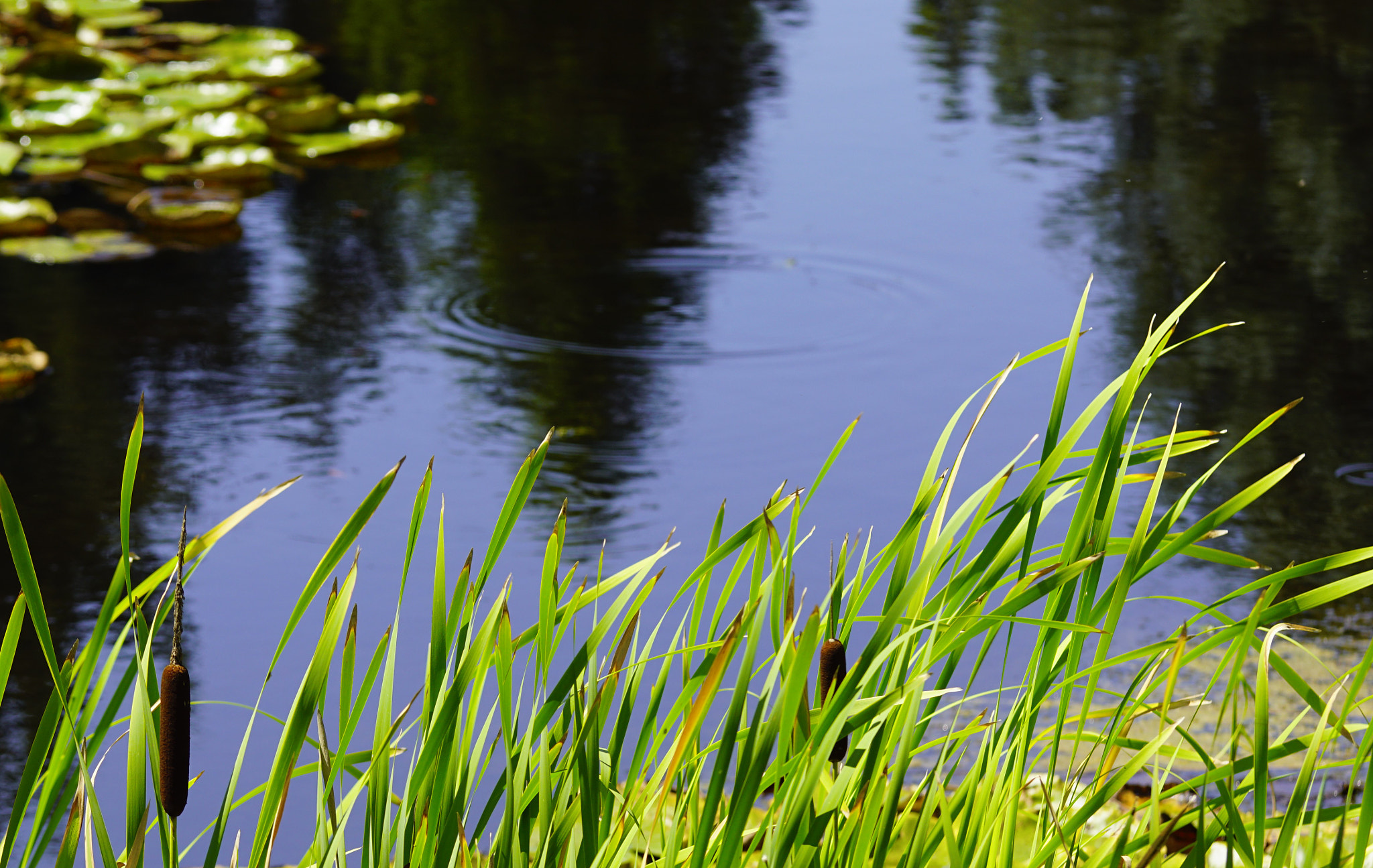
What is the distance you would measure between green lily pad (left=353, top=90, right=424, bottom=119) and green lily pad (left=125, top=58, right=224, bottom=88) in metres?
0.94

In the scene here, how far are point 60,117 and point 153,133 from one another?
37 centimetres

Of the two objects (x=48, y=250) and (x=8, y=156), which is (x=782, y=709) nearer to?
(x=48, y=250)

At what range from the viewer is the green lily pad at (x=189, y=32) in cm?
714

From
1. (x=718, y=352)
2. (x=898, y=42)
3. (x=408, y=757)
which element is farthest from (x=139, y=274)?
(x=898, y=42)

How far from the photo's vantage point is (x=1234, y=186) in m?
5.17

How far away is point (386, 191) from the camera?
210 inches

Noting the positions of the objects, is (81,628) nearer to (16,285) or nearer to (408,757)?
(408,757)

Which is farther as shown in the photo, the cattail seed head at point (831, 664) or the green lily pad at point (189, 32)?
the green lily pad at point (189, 32)

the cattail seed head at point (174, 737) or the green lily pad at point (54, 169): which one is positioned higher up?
the cattail seed head at point (174, 737)

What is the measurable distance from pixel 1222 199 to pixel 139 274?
387 cm

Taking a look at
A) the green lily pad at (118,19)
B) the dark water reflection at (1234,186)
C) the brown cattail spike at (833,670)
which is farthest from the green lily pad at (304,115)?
the brown cattail spike at (833,670)

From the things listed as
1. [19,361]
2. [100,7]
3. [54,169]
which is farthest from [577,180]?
[100,7]

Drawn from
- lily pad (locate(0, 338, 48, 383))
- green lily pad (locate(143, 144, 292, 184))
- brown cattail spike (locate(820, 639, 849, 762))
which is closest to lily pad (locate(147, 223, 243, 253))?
green lily pad (locate(143, 144, 292, 184))

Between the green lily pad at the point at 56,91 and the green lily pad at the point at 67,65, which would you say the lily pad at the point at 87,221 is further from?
the green lily pad at the point at 67,65
